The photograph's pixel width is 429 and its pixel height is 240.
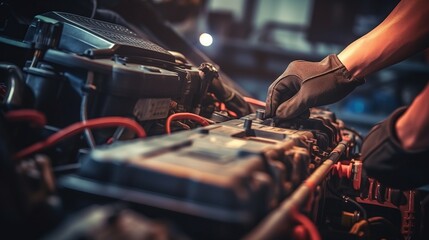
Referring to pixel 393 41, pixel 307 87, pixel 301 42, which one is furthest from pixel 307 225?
pixel 301 42

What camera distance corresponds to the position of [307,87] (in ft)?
5.93

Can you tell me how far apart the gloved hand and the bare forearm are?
2.3 inches

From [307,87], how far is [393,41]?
1.34ft

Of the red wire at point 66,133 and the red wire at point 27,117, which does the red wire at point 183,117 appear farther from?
the red wire at point 27,117

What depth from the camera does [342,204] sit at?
172 cm

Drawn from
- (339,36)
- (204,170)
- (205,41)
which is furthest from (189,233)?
(339,36)

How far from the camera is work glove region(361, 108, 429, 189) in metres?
1.31

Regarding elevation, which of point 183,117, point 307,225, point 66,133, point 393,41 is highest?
point 393,41

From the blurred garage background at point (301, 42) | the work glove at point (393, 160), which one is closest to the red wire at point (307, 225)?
the work glove at point (393, 160)

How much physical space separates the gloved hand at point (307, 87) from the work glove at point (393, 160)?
16.1 inches

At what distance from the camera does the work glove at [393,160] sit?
1312 mm

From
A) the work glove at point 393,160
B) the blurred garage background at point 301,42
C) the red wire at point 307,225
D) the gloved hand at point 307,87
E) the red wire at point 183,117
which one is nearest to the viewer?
the red wire at point 307,225

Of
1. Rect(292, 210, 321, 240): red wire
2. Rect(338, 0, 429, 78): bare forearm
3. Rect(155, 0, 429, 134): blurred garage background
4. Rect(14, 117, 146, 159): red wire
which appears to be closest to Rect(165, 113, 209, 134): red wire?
Rect(14, 117, 146, 159): red wire

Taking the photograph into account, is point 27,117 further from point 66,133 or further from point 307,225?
point 307,225
